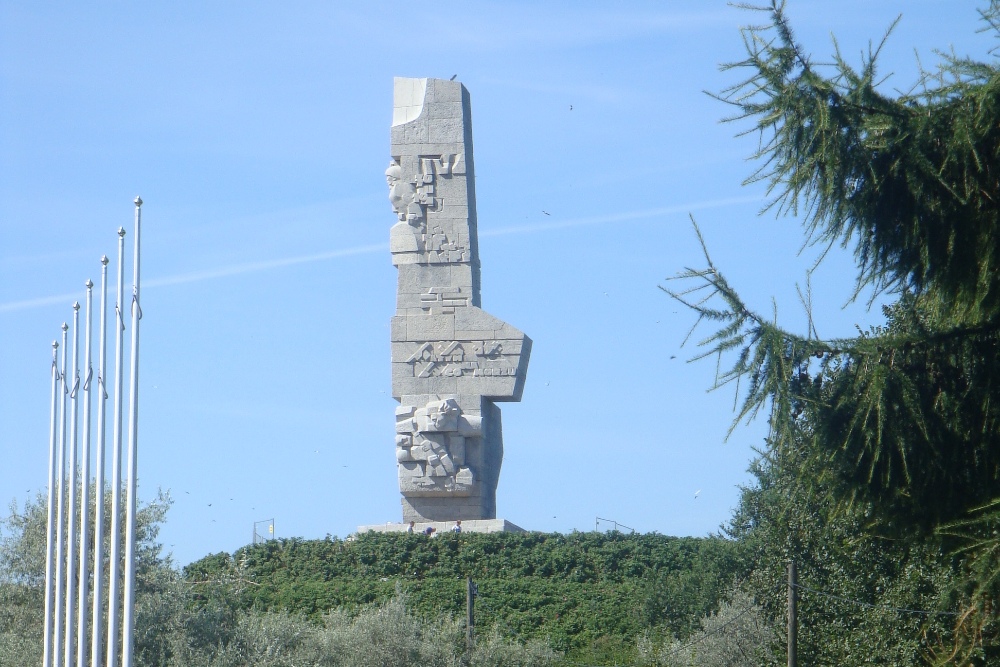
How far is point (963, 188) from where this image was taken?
27.1ft

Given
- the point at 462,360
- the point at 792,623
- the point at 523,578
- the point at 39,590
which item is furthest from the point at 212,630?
the point at 462,360

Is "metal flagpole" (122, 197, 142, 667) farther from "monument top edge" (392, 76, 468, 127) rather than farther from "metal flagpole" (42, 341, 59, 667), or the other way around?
"monument top edge" (392, 76, 468, 127)

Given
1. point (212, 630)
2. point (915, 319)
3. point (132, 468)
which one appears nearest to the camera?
point (915, 319)

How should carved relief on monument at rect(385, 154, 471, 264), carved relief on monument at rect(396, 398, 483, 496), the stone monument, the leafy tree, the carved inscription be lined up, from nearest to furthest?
1. the leafy tree
2. carved relief on monument at rect(396, 398, 483, 496)
3. the stone monument
4. the carved inscription
5. carved relief on monument at rect(385, 154, 471, 264)

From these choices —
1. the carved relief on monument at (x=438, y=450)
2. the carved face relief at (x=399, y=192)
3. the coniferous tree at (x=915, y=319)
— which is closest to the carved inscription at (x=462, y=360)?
the carved relief on monument at (x=438, y=450)

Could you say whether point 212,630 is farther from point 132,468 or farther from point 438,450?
point 438,450

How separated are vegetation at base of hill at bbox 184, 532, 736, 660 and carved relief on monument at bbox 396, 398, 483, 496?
44.9 inches

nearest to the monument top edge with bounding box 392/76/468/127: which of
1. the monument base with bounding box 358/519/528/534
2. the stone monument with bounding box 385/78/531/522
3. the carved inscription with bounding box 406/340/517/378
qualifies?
the stone monument with bounding box 385/78/531/522

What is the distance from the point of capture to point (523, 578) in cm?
2820

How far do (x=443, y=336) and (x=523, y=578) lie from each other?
19.2ft

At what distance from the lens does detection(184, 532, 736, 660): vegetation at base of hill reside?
25.4 meters

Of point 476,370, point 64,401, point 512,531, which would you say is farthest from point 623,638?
point 64,401

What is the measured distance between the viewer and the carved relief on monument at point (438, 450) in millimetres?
29562

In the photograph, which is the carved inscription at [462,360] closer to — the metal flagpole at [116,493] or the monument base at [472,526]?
the monument base at [472,526]
